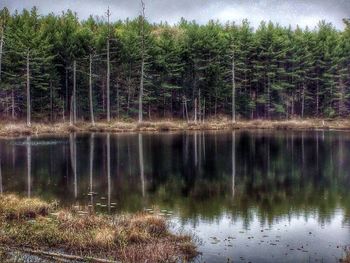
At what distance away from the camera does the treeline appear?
67312mm

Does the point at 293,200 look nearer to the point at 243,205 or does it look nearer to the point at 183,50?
the point at 243,205

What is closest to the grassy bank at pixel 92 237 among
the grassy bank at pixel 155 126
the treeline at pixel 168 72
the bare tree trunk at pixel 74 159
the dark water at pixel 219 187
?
the dark water at pixel 219 187

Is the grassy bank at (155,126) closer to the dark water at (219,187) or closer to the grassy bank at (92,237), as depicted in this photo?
the dark water at (219,187)

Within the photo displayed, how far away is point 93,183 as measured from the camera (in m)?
23.2

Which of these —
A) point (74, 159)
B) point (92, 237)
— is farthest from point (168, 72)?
point (92, 237)

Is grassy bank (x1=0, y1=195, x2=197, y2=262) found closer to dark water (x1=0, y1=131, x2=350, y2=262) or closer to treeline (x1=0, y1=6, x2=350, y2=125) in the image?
dark water (x1=0, y1=131, x2=350, y2=262)

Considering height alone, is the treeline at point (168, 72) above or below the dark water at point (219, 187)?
above

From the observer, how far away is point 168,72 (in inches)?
2904

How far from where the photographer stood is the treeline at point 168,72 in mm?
67312

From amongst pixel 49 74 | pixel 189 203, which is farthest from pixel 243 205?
pixel 49 74

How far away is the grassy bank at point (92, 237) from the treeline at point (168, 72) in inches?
2006

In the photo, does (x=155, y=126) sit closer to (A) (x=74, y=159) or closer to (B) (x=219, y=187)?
(A) (x=74, y=159)

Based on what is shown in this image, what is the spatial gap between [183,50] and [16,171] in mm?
52704

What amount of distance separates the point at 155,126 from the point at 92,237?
48.4 m
